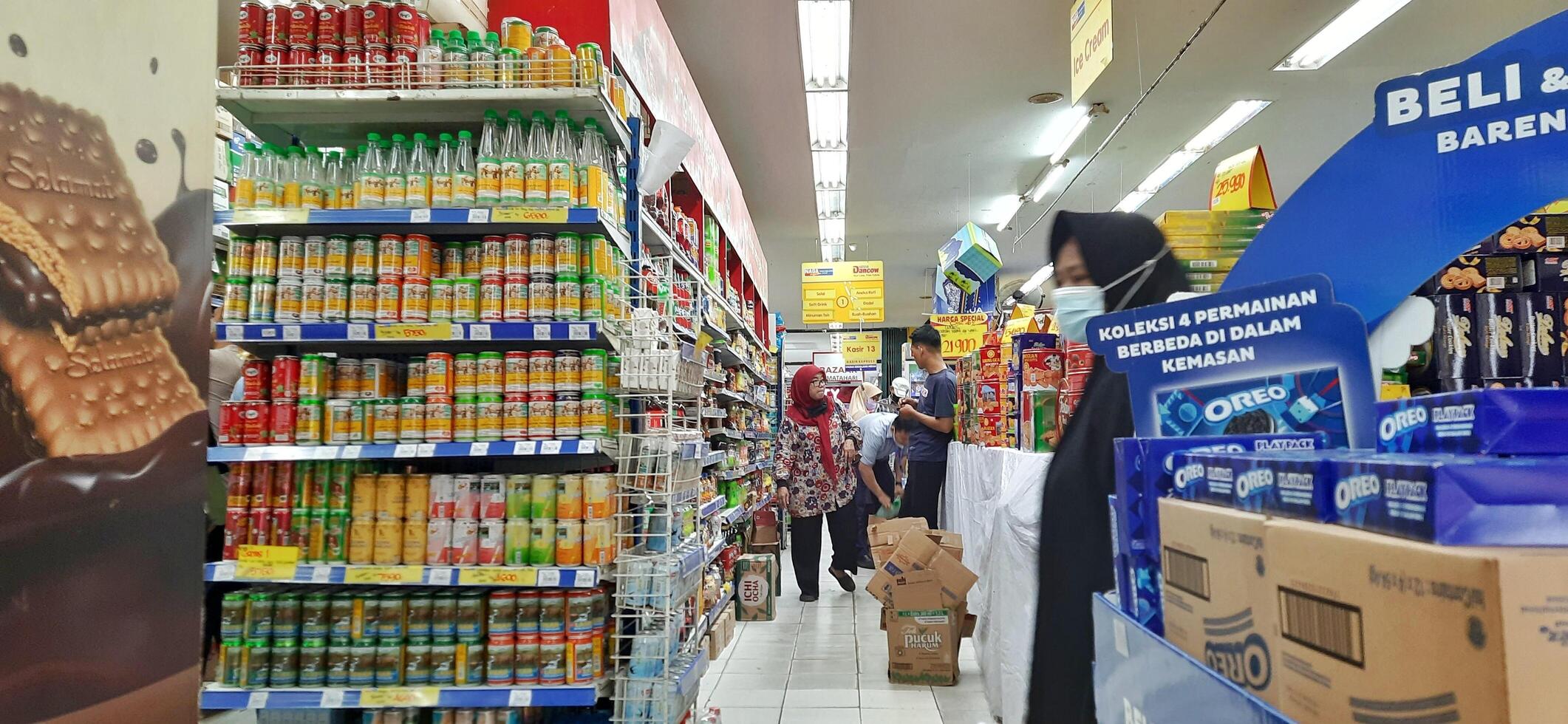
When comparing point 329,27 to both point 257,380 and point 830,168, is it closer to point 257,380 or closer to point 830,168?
point 257,380

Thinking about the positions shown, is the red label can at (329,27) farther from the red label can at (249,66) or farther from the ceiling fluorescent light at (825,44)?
the ceiling fluorescent light at (825,44)

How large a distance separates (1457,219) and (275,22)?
10.7 feet

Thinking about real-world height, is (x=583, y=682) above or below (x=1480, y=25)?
below

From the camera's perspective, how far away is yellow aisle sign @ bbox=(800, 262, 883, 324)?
40.8ft

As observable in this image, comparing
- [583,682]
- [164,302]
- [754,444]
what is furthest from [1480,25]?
[164,302]

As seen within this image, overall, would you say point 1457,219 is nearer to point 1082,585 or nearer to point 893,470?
point 1082,585

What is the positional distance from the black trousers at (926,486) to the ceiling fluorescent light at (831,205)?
556cm

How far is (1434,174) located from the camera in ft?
3.10

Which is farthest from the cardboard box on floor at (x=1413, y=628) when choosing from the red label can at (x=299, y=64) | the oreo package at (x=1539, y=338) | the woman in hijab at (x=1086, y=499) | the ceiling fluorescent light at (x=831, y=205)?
the ceiling fluorescent light at (x=831, y=205)

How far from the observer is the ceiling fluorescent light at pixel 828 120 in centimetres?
803

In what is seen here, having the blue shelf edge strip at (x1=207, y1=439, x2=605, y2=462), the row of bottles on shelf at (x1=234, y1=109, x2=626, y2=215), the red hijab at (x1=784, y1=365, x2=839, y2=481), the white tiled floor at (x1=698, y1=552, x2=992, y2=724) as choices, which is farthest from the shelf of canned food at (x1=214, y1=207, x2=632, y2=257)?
the red hijab at (x1=784, y1=365, x2=839, y2=481)

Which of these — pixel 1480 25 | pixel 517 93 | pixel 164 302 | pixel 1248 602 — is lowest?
pixel 1248 602

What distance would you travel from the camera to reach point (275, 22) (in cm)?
290

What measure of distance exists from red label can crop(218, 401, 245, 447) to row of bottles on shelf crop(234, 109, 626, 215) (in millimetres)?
658
